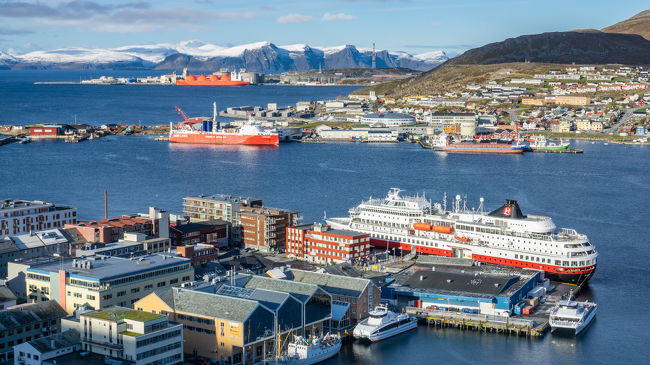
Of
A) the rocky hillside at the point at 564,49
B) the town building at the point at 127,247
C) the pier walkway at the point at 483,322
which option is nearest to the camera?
the pier walkway at the point at 483,322

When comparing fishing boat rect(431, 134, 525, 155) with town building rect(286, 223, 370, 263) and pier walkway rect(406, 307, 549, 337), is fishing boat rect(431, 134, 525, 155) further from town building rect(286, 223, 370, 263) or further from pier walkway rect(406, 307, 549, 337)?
pier walkway rect(406, 307, 549, 337)

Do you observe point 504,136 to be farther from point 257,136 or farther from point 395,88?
point 395,88

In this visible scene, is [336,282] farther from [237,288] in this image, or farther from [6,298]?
[6,298]

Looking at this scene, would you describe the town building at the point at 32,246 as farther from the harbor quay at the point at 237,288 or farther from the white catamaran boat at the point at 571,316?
the white catamaran boat at the point at 571,316

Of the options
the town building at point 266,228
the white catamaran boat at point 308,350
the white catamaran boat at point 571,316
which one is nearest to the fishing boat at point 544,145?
the town building at point 266,228

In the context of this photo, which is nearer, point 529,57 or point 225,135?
point 225,135

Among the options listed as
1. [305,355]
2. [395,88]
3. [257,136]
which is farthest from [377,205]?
[395,88]

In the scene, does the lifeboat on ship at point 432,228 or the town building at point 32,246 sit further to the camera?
the lifeboat on ship at point 432,228

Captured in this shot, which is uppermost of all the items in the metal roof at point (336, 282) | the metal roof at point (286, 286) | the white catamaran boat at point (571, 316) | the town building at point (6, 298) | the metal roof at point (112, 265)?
the metal roof at point (112, 265)

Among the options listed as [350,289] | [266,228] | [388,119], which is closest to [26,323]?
[350,289]
